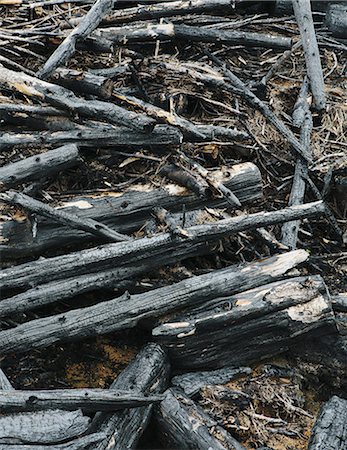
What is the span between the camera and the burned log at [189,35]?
579 centimetres

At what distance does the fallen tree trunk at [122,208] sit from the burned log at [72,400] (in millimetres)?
1098

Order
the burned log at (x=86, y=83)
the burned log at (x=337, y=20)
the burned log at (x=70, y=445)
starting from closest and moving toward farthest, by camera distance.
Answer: the burned log at (x=70, y=445) → the burned log at (x=86, y=83) → the burned log at (x=337, y=20)

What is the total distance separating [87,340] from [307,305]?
1476 mm

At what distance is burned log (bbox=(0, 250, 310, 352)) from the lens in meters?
4.26

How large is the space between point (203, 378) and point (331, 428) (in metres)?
0.88

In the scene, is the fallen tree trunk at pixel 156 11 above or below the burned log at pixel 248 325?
above

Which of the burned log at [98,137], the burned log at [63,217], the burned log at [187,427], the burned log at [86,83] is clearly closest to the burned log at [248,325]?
the burned log at [187,427]

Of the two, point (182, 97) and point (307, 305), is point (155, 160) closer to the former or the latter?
point (182, 97)

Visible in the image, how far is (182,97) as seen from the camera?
5.58 m

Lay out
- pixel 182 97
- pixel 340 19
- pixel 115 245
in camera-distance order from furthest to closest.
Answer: pixel 340 19 → pixel 182 97 → pixel 115 245

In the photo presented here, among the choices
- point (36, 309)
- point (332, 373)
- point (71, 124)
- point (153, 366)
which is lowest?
point (332, 373)

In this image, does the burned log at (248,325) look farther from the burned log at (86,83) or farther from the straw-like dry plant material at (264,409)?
the burned log at (86,83)

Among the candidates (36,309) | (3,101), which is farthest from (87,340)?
(3,101)

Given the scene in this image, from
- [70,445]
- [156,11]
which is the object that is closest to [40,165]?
[70,445]
